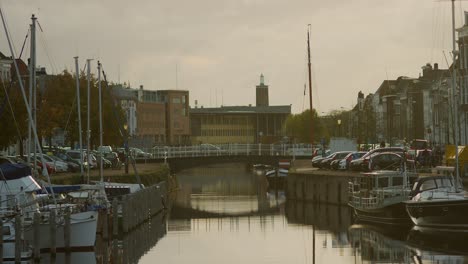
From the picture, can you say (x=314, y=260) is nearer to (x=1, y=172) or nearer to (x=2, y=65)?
(x=1, y=172)

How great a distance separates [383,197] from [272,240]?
29.0ft

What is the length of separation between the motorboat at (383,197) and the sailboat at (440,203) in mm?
3514

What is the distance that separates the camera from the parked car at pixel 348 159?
102 metres

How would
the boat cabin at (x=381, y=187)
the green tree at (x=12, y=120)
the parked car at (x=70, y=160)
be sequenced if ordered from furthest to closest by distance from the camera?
1. the parked car at (x=70, y=160)
2. the green tree at (x=12, y=120)
3. the boat cabin at (x=381, y=187)

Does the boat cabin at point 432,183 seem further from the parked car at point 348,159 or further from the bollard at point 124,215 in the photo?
the parked car at point 348,159

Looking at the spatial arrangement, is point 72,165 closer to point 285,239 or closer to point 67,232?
point 285,239

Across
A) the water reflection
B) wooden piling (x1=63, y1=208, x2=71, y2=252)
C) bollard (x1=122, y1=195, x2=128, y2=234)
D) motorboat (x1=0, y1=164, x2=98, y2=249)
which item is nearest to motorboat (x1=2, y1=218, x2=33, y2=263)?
A: motorboat (x1=0, y1=164, x2=98, y2=249)

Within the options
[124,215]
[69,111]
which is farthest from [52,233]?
[69,111]

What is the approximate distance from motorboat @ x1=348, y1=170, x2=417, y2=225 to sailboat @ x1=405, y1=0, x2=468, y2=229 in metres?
3.51

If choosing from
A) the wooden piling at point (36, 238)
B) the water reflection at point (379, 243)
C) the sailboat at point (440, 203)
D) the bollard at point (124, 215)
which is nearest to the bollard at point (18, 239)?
the wooden piling at point (36, 238)

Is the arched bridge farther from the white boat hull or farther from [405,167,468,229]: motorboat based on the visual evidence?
the white boat hull

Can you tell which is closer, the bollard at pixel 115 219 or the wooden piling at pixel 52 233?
the wooden piling at pixel 52 233

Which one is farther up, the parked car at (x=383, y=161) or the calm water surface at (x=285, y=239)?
the parked car at (x=383, y=161)

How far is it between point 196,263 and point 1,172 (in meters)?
9.68
